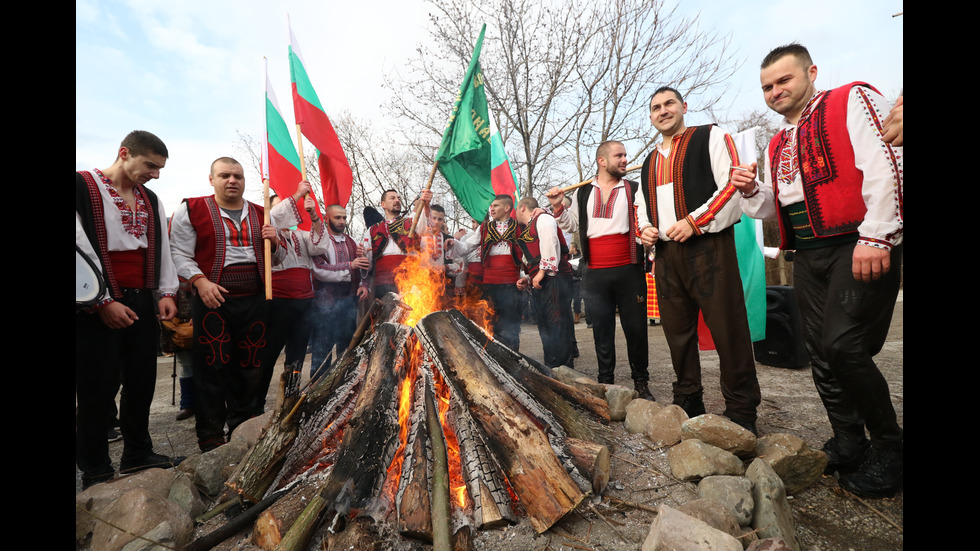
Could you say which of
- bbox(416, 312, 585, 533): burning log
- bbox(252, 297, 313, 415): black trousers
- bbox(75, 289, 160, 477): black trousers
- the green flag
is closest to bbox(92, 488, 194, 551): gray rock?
bbox(75, 289, 160, 477): black trousers

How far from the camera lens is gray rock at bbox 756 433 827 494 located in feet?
6.92

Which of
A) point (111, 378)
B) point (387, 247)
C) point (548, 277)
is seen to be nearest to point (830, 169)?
point (548, 277)

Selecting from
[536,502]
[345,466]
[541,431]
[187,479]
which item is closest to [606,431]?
[541,431]

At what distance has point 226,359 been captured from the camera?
3.32 metres

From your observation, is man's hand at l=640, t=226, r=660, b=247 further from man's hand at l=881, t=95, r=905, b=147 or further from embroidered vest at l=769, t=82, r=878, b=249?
man's hand at l=881, t=95, r=905, b=147

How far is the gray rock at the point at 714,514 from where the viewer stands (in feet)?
5.56

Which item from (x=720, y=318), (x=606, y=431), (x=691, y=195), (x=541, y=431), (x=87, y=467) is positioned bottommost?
(x=87, y=467)

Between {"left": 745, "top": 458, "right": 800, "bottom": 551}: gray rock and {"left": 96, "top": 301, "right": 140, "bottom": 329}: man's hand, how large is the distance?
354cm

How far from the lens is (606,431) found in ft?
8.57

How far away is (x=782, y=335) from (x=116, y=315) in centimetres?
613

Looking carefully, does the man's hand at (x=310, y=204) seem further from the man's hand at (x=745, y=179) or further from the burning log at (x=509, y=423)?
the man's hand at (x=745, y=179)

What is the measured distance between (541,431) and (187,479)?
1927 millimetres

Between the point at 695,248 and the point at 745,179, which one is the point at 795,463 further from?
the point at 745,179
